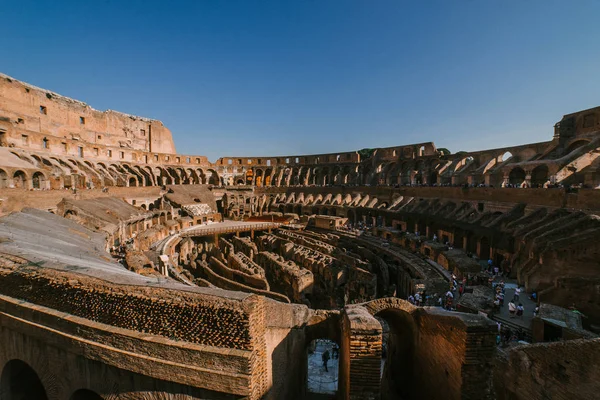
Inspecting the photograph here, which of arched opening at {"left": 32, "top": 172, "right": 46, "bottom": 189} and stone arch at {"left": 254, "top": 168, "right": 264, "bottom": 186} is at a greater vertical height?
stone arch at {"left": 254, "top": 168, "right": 264, "bottom": 186}

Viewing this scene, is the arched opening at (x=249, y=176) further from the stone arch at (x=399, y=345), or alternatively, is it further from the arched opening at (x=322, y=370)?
the stone arch at (x=399, y=345)

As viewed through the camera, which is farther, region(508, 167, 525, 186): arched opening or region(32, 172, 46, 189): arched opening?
region(508, 167, 525, 186): arched opening

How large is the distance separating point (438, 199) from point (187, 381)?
96.9ft

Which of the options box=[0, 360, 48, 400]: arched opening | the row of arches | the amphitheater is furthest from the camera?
the row of arches

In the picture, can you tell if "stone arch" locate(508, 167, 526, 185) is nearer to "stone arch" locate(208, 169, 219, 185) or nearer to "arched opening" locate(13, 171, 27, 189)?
"arched opening" locate(13, 171, 27, 189)

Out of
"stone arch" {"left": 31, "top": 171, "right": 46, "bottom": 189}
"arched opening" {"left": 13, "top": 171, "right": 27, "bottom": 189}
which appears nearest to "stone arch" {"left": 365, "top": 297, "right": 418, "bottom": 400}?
"arched opening" {"left": 13, "top": 171, "right": 27, "bottom": 189}

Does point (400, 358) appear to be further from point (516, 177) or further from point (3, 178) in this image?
point (3, 178)

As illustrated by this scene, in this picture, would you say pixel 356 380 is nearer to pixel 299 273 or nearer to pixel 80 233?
pixel 299 273

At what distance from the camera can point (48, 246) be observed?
33.3 ft

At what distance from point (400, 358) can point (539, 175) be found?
25.9 metres

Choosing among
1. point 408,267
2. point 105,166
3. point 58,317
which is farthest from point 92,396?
point 105,166

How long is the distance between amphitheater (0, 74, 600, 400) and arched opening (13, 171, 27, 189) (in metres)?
0.45

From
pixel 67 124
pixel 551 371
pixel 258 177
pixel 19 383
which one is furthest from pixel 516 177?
pixel 67 124

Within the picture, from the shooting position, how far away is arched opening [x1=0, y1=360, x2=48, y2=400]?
7469mm
